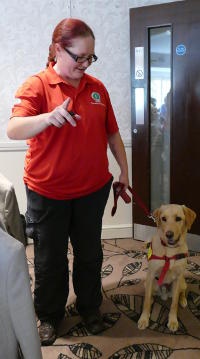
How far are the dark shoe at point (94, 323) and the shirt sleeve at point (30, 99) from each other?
1.02 metres

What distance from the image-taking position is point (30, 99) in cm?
130

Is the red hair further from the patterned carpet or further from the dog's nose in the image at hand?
the patterned carpet

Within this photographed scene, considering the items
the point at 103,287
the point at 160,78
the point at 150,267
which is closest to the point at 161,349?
the point at 150,267

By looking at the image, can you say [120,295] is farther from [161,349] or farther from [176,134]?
[176,134]

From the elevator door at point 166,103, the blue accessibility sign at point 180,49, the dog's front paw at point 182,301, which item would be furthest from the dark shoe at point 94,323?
the blue accessibility sign at point 180,49

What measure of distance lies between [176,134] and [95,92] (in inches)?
47.5

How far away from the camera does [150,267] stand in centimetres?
177

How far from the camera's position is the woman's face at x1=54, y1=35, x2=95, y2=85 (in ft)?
4.28

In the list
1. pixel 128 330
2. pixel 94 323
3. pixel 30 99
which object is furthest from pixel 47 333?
pixel 30 99

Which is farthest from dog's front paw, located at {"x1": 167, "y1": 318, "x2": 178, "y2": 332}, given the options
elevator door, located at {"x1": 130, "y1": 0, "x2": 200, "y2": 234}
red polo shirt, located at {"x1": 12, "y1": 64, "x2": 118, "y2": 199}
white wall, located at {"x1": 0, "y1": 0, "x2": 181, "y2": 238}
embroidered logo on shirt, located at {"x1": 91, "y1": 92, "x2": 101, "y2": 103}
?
white wall, located at {"x1": 0, "y1": 0, "x2": 181, "y2": 238}

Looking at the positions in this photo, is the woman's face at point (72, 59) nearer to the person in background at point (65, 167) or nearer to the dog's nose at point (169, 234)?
→ the person in background at point (65, 167)

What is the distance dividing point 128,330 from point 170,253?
0.43m

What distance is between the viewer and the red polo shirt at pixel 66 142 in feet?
4.43

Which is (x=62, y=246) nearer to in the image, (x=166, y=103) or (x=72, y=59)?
(x=72, y=59)
